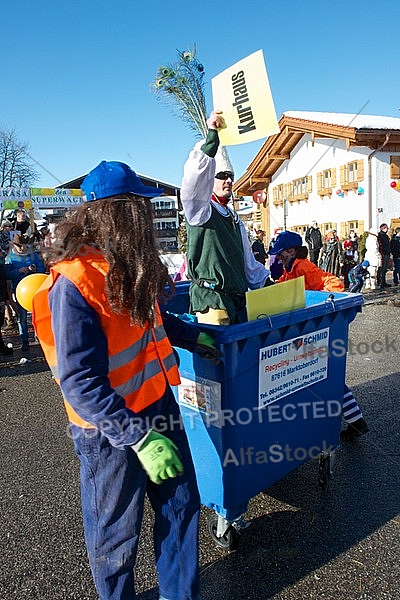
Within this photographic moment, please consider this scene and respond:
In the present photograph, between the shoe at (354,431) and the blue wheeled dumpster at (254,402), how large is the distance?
0.85 m

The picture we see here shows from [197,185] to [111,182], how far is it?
79 centimetres

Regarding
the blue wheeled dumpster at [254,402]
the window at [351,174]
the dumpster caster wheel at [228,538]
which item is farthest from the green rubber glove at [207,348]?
the window at [351,174]

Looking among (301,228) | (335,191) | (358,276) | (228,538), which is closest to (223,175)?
(228,538)

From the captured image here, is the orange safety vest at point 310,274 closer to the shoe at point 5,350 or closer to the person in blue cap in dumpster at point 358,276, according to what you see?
the shoe at point 5,350

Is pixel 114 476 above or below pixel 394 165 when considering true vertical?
below

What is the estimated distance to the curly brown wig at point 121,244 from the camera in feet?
5.27

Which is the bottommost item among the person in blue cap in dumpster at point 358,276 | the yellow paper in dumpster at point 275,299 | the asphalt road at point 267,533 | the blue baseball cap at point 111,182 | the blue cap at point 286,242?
the asphalt road at point 267,533

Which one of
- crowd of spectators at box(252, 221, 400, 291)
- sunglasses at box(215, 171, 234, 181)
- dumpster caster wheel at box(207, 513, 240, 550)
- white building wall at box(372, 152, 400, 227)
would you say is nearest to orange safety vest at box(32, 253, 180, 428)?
dumpster caster wheel at box(207, 513, 240, 550)

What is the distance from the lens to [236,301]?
2879 mm

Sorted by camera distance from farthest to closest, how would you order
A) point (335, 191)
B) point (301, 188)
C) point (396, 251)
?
1. point (301, 188)
2. point (335, 191)
3. point (396, 251)

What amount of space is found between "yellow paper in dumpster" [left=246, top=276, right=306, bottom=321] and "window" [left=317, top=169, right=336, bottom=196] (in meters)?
18.0

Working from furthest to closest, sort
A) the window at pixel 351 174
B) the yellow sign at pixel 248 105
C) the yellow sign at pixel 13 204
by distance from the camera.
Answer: the window at pixel 351 174
the yellow sign at pixel 13 204
the yellow sign at pixel 248 105

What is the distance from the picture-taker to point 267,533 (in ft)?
8.46

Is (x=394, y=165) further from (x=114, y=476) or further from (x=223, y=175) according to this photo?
(x=114, y=476)
